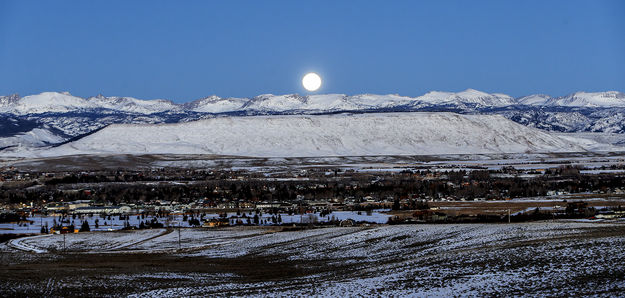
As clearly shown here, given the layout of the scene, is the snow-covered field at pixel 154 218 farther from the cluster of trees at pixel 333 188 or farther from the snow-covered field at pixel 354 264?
the cluster of trees at pixel 333 188

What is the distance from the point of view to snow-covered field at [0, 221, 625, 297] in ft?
123

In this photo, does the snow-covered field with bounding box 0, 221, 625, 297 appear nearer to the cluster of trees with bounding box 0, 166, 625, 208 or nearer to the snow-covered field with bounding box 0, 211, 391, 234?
the snow-covered field with bounding box 0, 211, 391, 234

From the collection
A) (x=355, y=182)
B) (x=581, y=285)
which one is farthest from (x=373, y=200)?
(x=581, y=285)

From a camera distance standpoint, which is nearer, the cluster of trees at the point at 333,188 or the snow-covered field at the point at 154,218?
the snow-covered field at the point at 154,218

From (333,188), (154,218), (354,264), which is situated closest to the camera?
(354,264)

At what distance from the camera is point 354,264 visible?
164ft

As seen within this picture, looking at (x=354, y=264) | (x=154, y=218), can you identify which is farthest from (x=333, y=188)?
(x=354, y=264)

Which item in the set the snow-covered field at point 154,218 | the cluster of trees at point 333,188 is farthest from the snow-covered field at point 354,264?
the cluster of trees at point 333,188

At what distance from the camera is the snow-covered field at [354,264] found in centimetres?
3738

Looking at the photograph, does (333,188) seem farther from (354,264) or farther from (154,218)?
(354,264)

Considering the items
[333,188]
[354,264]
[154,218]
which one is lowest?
[354,264]

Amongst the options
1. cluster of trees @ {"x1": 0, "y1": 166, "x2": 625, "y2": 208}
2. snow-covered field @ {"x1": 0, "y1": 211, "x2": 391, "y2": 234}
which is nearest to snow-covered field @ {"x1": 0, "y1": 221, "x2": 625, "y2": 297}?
snow-covered field @ {"x1": 0, "y1": 211, "x2": 391, "y2": 234}

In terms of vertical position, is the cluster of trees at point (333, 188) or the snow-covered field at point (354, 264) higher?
the cluster of trees at point (333, 188)

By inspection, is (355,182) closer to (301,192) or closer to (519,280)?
(301,192)
